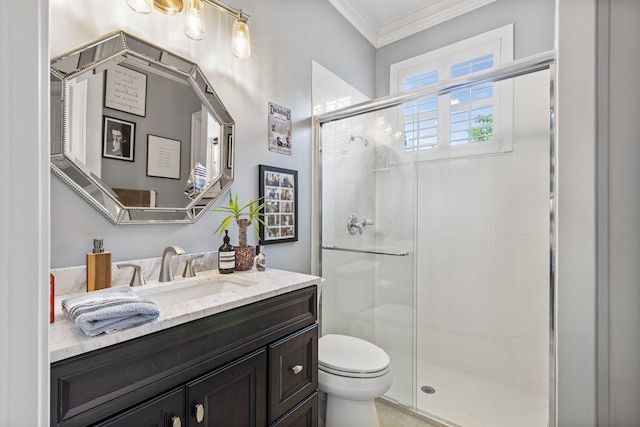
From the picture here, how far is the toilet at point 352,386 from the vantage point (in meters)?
1.48

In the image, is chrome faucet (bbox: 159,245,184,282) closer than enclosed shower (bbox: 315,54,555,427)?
Yes

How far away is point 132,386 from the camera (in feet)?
2.44

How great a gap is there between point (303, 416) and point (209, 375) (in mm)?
571

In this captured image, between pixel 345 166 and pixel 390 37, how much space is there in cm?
139

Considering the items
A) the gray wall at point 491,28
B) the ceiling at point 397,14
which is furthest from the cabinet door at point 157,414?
the gray wall at point 491,28

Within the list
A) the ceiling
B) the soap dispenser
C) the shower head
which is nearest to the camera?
the soap dispenser

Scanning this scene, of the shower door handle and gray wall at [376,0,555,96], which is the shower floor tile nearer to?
the shower door handle

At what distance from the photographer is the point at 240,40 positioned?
4.77 feet

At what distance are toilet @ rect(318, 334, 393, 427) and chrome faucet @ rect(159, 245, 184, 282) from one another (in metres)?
0.88

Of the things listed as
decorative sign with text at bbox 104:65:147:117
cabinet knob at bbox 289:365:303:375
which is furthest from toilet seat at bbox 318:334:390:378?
decorative sign with text at bbox 104:65:147:117

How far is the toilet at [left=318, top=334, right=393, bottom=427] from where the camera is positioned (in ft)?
4.86
